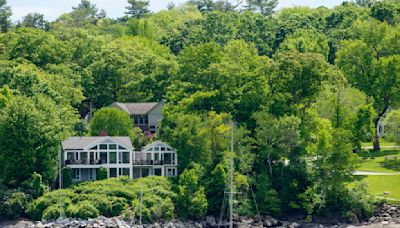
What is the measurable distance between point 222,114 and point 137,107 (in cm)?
1622

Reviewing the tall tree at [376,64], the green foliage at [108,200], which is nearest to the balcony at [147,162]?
the green foliage at [108,200]

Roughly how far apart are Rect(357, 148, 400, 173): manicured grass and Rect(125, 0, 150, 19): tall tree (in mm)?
85144

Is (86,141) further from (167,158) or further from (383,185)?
(383,185)

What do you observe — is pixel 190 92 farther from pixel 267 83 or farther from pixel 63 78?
pixel 63 78

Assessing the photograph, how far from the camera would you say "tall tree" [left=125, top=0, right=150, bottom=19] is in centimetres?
18025

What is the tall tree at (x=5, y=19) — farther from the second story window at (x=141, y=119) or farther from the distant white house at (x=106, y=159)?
the distant white house at (x=106, y=159)

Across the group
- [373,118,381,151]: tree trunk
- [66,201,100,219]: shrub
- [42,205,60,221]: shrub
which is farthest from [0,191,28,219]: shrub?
[373,118,381,151]: tree trunk

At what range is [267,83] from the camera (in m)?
92.8

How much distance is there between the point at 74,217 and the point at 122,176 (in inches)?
304

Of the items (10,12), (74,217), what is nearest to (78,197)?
(74,217)

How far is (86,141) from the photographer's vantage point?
87.9 m

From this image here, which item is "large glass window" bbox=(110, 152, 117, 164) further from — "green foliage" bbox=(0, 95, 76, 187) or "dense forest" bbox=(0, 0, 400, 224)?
"green foliage" bbox=(0, 95, 76, 187)

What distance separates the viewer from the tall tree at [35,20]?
6181 inches

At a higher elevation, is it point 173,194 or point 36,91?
point 36,91
